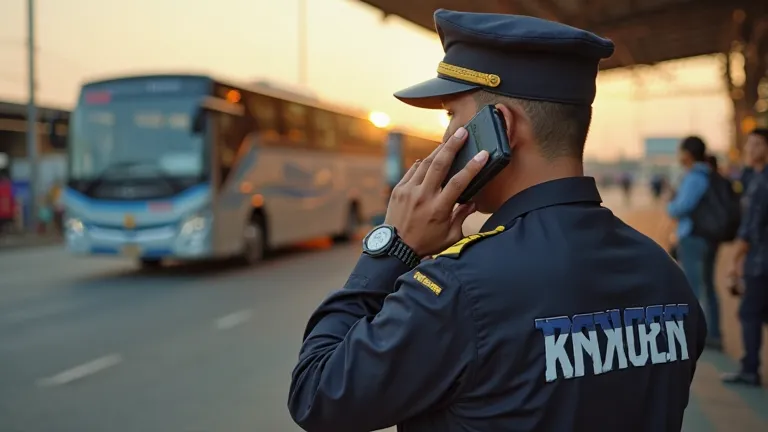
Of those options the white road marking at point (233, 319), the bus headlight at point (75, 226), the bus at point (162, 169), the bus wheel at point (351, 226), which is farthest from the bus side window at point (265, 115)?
the white road marking at point (233, 319)

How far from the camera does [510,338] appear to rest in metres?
1.27

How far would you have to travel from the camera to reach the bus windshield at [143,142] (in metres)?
12.5

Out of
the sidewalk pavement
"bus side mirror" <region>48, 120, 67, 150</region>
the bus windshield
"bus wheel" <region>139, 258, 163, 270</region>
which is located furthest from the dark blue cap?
the sidewalk pavement

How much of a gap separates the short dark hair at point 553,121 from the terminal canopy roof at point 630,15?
6.89 m

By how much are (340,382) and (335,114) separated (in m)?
17.7

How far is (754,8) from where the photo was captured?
1122 centimetres

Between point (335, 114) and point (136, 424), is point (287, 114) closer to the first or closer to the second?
point (335, 114)

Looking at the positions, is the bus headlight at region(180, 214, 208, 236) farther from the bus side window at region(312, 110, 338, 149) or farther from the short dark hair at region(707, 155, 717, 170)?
the short dark hair at region(707, 155, 717, 170)

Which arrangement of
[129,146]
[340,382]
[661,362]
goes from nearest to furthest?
[340,382] → [661,362] → [129,146]

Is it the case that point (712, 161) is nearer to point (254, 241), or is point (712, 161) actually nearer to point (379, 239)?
point (379, 239)

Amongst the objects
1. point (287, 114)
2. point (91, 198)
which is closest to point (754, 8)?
point (287, 114)

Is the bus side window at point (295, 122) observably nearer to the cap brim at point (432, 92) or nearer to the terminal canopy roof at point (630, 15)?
the terminal canopy roof at point (630, 15)

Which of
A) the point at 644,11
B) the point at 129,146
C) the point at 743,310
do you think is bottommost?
the point at 743,310

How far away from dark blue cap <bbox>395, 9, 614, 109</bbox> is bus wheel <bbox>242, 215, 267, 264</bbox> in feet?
41.2
